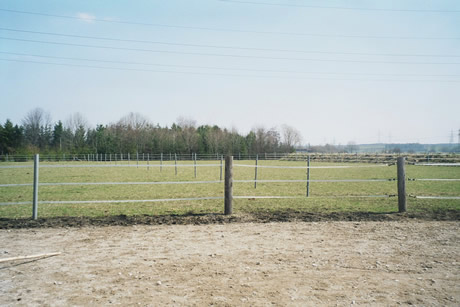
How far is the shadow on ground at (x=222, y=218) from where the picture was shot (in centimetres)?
636

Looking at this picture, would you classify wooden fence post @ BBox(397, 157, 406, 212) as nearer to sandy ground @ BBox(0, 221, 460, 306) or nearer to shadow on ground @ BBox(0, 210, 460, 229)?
shadow on ground @ BBox(0, 210, 460, 229)

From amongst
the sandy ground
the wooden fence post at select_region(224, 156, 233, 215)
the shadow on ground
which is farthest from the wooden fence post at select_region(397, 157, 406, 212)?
the wooden fence post at select_region(224, 156, 233, 215)

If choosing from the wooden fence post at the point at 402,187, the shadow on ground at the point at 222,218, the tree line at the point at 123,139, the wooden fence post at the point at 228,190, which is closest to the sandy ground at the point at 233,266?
the shadow on ground at the point at 222,218

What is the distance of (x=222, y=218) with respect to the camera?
6.87 meters

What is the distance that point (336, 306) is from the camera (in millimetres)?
2965

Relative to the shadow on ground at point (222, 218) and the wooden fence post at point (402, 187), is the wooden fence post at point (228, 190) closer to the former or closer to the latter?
the shadow on ground at point (222, 218)

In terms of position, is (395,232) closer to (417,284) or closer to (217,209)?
(417,284)

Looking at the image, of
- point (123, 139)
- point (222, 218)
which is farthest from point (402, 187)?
point (123, 139)

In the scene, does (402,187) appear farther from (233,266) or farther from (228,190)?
(233,266)

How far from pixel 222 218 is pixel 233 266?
9.31ft

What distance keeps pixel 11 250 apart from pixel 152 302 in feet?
9.95

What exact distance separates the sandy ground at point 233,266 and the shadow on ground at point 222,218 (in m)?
0.44

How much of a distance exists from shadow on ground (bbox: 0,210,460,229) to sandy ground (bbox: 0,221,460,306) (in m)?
0.44

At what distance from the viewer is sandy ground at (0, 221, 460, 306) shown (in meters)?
3.16
